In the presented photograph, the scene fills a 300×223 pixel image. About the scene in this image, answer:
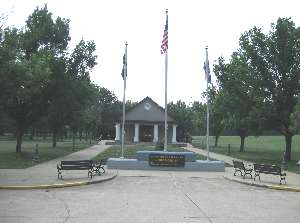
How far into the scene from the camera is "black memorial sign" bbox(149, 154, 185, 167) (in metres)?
26.4

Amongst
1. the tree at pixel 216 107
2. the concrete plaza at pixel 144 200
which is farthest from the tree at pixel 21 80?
the tree at pixel 216 107

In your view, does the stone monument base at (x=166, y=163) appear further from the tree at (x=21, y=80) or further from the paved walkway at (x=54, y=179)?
the tree at (x=21, y=80)

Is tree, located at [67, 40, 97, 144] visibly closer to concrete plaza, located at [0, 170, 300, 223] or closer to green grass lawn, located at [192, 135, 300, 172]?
green grass lawn, located at [192, 135, 300, 172]

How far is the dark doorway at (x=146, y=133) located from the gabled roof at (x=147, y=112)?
1710 millimetres

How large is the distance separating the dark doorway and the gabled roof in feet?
5.61

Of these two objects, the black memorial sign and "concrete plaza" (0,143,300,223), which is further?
the black memorial sign

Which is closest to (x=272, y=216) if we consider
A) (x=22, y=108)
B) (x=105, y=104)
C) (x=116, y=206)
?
(x=116, y=206)

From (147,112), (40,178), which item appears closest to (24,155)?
(40,178)

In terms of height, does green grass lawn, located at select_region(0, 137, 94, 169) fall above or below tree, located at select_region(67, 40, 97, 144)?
below

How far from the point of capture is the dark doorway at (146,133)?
230ft

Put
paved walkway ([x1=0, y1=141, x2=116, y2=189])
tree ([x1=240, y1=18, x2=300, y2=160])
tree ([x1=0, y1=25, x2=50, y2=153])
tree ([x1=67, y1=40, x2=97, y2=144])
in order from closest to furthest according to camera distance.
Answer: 1. paved walkway ([x1=0, y1=141, x2=116, y2=189])
2. tree ([x1=0, y1=25, x2=50, y2=153])
3. tree ([x1=240, y1=18, x2=300, y2=160])
4. tree ([x1=67, y1=40, x2=97, y2=144])

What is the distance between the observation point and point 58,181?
1883 centimetres

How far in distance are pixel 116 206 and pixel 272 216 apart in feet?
13.5

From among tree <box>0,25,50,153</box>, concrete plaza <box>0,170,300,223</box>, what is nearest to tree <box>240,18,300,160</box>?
tree <box>0,25,50,153</box>
